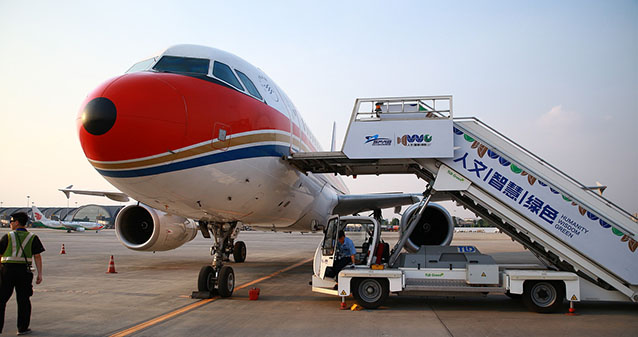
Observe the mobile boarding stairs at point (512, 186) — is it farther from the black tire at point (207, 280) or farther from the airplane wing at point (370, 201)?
the airplane wing at point (370, 201)

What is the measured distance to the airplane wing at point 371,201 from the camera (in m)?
14.8

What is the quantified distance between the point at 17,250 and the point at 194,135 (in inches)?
100.0

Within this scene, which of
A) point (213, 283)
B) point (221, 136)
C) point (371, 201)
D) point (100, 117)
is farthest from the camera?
point (371, 201)

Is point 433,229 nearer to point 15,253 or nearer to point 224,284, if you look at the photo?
point 224,284

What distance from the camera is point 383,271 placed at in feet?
22.3

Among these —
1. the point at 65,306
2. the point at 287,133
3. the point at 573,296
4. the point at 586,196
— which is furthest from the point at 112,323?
the point at 586,196

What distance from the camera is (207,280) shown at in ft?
24.5

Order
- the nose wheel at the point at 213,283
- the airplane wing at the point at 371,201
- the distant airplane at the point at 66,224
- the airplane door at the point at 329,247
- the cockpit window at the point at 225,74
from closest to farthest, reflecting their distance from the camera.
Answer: the cockpit window at the point at 225,74 → the airplane door at the point at 329,247 → the nose wheel at the point at 213,283 → the airplane wing at the point at 371,201 → the distant airplane at the point at 66,224

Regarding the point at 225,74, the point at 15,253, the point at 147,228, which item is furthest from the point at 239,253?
the point at 15,253

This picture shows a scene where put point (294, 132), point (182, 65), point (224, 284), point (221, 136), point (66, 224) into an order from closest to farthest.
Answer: point (221, 136) < point (182, 65) < point (224, 284) < point (294, 132) < point (66, 224)

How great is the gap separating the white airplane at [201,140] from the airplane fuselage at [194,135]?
1 centimetres

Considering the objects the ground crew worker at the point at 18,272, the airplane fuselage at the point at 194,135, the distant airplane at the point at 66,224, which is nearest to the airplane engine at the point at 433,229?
the airplane fuselage at the point at 194,135

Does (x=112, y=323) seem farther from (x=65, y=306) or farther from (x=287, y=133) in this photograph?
(x=287, y=133)

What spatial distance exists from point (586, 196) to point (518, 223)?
1293mm
